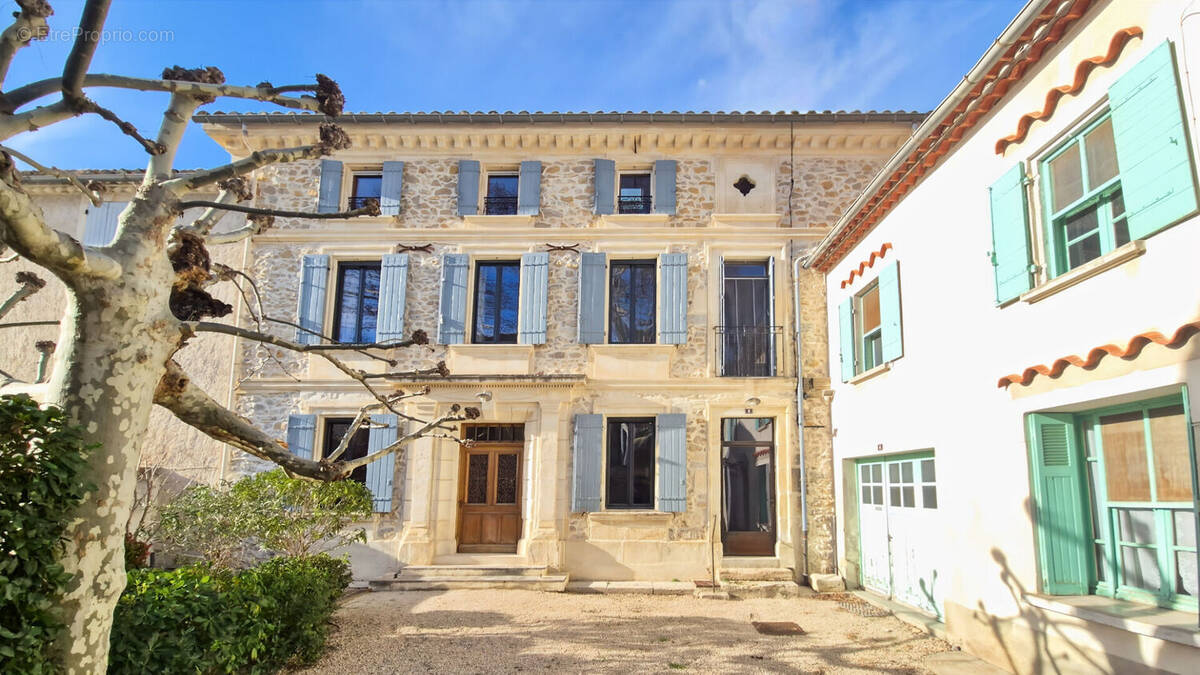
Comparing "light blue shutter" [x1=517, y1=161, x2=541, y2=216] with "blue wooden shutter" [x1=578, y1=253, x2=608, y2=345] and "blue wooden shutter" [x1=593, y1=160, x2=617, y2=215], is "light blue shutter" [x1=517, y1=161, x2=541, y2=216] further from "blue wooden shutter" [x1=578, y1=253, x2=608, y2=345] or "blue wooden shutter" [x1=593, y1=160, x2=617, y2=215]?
"blue wooden shutter" [x1=578, y1=253, x2=608, y2=345]

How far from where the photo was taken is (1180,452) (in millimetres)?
4094

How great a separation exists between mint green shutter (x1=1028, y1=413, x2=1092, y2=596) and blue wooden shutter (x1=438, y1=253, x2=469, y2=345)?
25.0 feet

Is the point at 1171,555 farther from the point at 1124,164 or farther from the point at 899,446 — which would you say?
the point at 899,446

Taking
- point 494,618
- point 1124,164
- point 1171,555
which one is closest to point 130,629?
point 494,618

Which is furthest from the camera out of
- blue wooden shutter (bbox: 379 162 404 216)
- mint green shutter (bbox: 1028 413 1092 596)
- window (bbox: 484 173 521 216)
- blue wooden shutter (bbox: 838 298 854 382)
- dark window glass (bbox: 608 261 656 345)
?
window (bbox: 484 173 521 216)

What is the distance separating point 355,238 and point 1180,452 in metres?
10.2

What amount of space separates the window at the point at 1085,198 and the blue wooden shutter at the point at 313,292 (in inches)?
367

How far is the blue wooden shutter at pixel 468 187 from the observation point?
35.8 feet

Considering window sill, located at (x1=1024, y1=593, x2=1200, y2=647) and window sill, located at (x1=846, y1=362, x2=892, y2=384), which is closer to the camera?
window sill, located at (x1=1024, y1=593, x2=1200, y2=647)

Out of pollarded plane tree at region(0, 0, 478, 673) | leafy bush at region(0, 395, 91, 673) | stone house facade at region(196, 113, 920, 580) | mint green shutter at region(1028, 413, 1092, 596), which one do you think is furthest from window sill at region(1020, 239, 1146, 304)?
leafy bush at region(0, 395, 91, 673)

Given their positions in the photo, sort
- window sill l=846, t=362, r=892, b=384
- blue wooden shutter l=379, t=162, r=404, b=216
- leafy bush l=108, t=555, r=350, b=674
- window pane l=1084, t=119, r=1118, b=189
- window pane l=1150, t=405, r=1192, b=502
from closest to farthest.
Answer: leafy bush l=108, t=555, r=350, b=674, window pane l=1150, t=405, r=1192, b=502, window pane l=1084, t=119, r=1118, b=189, window sill l=846, t=362, r=892, b=384, blue wooden shutter l=379, t=162, r=404, b=216

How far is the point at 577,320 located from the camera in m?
10.6

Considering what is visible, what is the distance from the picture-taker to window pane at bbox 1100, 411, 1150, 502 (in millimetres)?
4387

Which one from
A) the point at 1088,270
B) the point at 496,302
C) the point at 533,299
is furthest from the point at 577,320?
the point at 1088,270
